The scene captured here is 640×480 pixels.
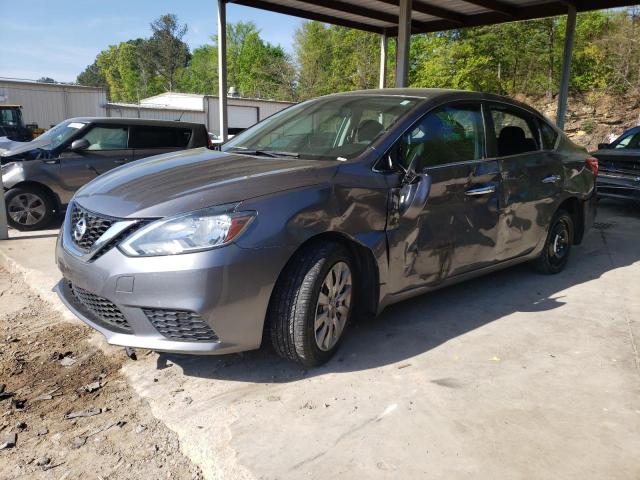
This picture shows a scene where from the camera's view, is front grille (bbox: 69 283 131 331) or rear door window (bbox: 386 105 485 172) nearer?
front grille (bbox: 69 283 131 331)

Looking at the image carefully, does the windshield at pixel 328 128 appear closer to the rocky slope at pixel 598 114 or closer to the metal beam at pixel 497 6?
the metal beam at pixel 497 6

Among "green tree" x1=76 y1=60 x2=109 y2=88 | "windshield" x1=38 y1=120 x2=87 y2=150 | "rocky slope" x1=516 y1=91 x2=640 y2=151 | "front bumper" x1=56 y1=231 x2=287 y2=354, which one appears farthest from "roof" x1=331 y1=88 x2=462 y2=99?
"green tree" x1=76 y1=60 x2=109 y2=88

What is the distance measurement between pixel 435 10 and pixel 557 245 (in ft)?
25.8

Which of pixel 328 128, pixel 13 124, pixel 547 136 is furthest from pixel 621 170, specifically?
pixel 13 124

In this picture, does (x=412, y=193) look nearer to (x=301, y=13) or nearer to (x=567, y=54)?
(x=301, y=13)

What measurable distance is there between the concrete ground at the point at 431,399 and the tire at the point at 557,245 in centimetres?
81

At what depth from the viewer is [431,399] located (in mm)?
2857

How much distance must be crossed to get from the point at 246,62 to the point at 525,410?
Answer: 68.1 meters

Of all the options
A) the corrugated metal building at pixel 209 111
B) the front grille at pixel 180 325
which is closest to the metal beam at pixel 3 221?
the front grille at pixel 180 325

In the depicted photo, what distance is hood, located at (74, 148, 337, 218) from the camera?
2711mm

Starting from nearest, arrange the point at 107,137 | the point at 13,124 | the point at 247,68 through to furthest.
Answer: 1. the point at 107,137
2. the point at 13,124
3. the point at 247,68

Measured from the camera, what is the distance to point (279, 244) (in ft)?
8.96

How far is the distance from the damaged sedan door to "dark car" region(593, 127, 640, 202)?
18.5ft

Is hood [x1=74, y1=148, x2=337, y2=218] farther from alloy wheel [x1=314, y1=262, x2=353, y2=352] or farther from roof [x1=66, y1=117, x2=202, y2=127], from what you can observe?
roof [x1=66, y1=117, x2=202, y2=127]
